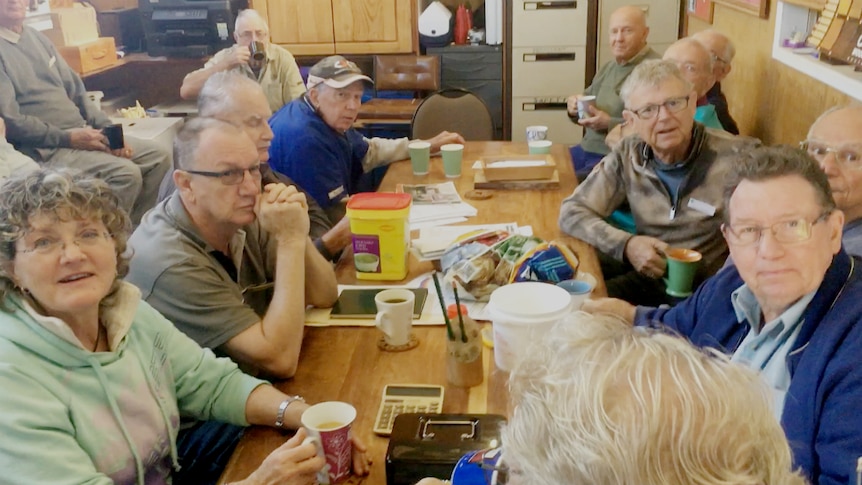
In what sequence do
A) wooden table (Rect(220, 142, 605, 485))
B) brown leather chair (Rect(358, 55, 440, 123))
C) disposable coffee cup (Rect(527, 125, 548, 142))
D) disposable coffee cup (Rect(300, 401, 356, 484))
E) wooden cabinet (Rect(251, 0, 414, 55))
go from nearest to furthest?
disposable coffee cup (Rect(300, 401, 356, 484)) < wooden table (Rect(220, 142, 605, 485)) < disposable coffee cup (Rect(527, 125, 548, 142)) < brown leather chair (Rect(358, 55, 440, 123)) < wooden cabinet (Rect(251, 0, 414, 55))

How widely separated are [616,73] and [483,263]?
2.48m

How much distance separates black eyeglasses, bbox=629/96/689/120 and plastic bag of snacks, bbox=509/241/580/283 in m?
0.72

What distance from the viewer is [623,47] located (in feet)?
12.7

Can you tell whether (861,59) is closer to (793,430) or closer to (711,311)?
(711,311)

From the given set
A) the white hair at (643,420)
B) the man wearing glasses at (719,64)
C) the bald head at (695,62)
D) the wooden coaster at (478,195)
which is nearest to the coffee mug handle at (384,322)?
the white hair at (643,420)

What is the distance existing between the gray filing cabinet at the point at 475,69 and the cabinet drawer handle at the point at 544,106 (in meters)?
0.18

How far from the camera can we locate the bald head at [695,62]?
3.11 m

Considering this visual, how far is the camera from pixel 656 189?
2.34m

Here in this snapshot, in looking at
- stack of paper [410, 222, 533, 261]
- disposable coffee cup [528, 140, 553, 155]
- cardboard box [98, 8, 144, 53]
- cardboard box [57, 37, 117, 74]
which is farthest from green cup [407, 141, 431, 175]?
cardboard box [98, 8, 144, 53]

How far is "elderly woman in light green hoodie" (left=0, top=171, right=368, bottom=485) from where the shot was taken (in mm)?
1123

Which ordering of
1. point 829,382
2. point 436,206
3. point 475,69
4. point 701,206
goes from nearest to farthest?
point 829,382, point 701,206, point 436,206, point 475,69

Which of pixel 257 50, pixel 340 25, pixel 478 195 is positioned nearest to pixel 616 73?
pixel 478 195

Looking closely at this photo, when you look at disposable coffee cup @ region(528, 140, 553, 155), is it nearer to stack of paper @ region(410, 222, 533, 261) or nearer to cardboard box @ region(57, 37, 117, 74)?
stack of paper @ region(410, 222, 533, 261)

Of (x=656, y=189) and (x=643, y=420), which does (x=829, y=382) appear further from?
(x=656, y=189)
